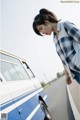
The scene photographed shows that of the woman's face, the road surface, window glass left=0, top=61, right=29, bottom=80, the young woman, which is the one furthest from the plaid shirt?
the road surface

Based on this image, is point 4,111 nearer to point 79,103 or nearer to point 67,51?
point 67,51

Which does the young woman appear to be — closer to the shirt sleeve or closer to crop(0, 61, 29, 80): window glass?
the shirt sleeve

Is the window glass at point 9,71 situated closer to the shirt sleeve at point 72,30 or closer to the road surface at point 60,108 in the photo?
the shirt sleeve at point 72,30

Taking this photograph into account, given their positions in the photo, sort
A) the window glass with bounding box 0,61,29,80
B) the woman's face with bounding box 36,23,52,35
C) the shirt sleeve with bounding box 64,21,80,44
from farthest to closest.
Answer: the window glass with bounding box 0,61,29,80 < the woman's face with bounding box 36,23,52,35 < the shirt sleeve with bounding box 64,21,80,44

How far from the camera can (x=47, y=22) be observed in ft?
14.6

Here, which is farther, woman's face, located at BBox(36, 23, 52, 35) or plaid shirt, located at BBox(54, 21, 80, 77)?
woman's face, located at BBox(36, 23, 52, 35)

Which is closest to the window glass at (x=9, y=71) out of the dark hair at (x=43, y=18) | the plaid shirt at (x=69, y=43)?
the dark hair at (x=43, y=18)

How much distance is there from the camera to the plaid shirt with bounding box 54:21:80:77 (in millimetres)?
4246

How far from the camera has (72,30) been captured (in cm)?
426

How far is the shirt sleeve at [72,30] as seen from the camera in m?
4.21

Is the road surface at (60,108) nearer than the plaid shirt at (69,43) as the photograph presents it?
No

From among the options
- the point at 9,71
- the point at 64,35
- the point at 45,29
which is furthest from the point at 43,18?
the point at 9,71

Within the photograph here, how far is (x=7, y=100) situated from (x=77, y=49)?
4.50 feet

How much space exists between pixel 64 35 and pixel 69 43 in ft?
0.46
